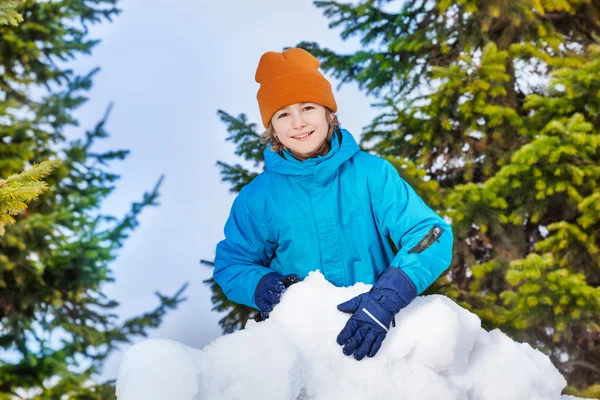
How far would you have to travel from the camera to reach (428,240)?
7.11 ft

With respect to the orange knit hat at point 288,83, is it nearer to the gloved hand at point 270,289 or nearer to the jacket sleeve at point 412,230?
the jacket sleeve at point 412,230

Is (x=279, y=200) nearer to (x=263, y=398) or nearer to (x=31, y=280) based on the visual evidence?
(x=263, y=398)

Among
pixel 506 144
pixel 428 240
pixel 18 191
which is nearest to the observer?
pixel 18 191

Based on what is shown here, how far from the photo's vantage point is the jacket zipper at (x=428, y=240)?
2.15 m

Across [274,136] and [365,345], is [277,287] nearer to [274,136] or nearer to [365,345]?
[365,345]

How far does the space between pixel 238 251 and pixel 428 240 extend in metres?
0.83

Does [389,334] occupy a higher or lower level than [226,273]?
lower

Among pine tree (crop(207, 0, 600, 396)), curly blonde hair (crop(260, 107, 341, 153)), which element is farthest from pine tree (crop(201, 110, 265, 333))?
curly blonde hair (crop(260, 107, 341, 153))

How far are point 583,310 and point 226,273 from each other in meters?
3.87

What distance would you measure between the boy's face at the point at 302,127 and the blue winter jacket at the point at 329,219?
0.21ft

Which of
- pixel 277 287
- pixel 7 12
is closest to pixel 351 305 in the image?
pixel 277 287

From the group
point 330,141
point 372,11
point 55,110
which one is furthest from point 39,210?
point 330,141

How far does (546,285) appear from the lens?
478cm

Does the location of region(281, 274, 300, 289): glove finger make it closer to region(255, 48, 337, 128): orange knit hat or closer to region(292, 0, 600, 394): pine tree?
region(255, 48, 337, 128): orange knit hat
